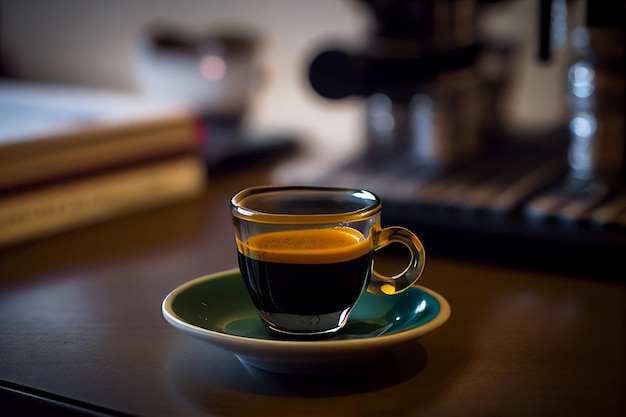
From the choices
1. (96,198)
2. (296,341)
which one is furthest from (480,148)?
(296,341)

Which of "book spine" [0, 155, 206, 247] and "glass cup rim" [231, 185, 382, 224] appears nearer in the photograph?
"glass cup rim" [231, 185, 382, 224]

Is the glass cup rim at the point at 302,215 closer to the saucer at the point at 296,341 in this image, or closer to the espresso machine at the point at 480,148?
the saucer at the point at 296,341

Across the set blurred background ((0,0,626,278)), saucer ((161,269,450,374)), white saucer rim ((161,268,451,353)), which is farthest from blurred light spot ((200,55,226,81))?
white saucer rim ((161,268,451,353))

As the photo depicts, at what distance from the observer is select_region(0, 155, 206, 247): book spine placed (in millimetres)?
796

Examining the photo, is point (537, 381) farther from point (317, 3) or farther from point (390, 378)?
point (317, 3)

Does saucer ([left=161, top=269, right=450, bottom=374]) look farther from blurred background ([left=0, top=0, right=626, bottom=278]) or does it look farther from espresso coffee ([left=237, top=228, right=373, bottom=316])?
blurred background ([left=0, top=0, right=626, bottom=278])

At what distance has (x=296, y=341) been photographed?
48cm

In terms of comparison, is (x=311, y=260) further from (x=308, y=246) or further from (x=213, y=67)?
(x=213, y=67)

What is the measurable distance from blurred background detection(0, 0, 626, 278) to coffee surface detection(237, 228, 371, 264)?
235 mm

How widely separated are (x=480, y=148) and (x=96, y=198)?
1.41 feet

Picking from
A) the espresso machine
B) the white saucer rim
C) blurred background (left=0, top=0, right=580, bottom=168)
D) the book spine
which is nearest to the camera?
the white saucer rim

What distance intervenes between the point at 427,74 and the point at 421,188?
12 centimetres

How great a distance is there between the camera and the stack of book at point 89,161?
80 centimetres

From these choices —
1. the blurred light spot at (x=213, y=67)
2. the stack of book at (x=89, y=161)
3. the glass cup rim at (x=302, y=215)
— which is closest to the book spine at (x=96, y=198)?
the stack of book at (x=89, y=161)
